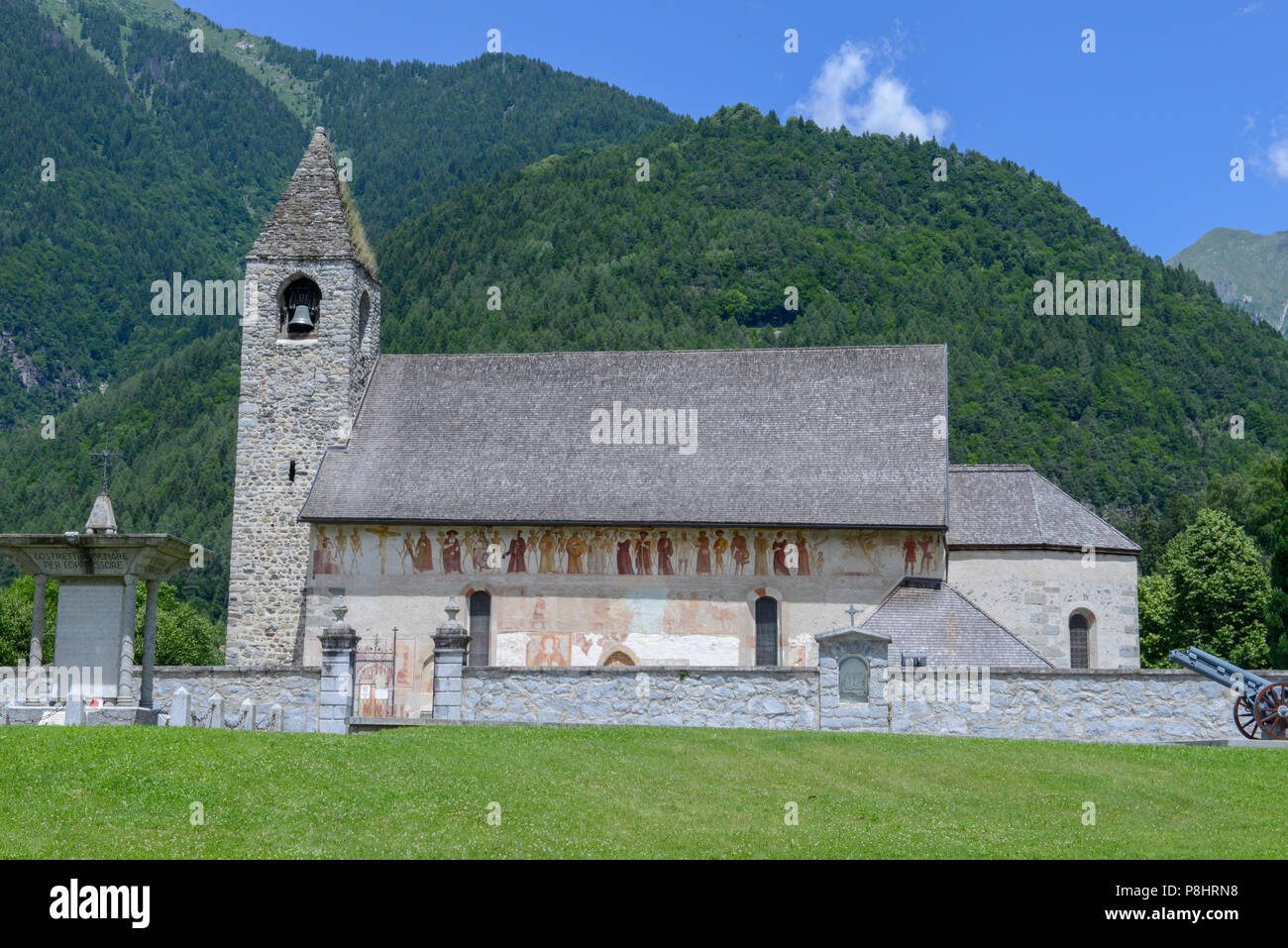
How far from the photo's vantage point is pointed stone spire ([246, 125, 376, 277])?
39.7 metres

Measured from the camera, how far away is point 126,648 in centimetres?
2325

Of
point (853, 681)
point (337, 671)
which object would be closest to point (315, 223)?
point (337, 671)

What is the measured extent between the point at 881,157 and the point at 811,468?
108 m

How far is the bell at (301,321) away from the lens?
38969mm

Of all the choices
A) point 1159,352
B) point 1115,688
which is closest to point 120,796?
point 1115,688

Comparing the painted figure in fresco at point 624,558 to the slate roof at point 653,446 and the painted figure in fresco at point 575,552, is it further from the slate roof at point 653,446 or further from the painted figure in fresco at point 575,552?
the painted figure in fresco at point 575,552

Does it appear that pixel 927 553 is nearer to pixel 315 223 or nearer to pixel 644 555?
pixel 644 555

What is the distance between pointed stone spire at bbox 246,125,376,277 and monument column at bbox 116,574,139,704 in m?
17.9

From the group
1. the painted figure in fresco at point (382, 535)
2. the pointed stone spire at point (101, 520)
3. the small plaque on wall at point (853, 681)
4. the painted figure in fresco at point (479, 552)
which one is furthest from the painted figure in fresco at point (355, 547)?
the small plaque on wall at point (853, 681)

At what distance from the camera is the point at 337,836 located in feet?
48.6

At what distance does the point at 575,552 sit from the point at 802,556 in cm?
581

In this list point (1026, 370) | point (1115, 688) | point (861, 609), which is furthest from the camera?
point (1026, 370)

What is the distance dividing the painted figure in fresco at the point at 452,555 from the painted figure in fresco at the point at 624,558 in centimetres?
420
